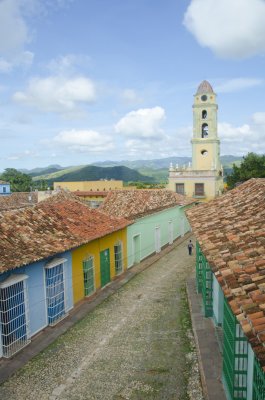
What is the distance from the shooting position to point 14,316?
8.36 meters

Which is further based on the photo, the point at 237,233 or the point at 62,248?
the point at 62,248

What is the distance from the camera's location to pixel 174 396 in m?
6.54

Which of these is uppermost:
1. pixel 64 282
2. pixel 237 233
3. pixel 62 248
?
pixel 237 233

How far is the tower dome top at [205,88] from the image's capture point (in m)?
34.8

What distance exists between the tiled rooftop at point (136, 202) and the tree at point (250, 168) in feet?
38.3

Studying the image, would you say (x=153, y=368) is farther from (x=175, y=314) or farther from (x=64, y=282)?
(x=64, y=282)

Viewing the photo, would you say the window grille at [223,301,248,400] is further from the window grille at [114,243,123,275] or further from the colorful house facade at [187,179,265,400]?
the window grille at [114,243,123,275]

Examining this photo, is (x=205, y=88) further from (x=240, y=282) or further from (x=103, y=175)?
(x=103, y=175)

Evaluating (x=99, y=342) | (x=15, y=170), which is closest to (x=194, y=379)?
(x=99, y=342)

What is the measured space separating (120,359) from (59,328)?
7.51 feet

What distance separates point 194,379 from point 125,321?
3216mm

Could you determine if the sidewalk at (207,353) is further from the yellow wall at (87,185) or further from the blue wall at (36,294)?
the yellow wall at (87,185)

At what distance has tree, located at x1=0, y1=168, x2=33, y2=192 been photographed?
6111 centimetres

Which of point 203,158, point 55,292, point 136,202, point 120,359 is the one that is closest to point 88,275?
point 55,292
